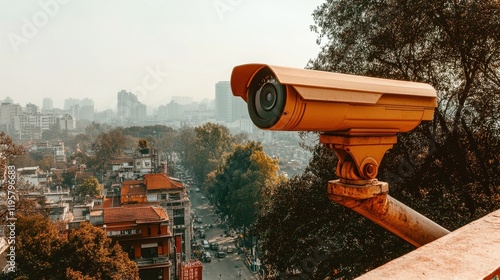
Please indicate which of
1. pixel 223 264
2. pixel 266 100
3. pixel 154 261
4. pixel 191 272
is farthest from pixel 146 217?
pixel 266 100

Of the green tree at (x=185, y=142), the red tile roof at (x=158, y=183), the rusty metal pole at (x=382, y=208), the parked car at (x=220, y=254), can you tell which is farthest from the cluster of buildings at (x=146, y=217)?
the green tree at (x=185, y=142)

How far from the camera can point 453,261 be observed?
1.47 meters

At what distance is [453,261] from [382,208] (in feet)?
2.69

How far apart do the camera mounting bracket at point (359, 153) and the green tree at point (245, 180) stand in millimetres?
21459

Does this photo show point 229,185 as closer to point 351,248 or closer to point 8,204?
point 8,204

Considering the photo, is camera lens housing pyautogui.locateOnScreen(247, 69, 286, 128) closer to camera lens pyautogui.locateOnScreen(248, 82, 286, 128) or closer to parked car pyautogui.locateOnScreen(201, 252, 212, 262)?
camera lens pyautogui.locateOnScreen(248, 82, 286, 128)

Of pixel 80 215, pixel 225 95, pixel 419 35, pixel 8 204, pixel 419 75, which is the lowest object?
pixel 80 215

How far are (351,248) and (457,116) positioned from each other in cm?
237

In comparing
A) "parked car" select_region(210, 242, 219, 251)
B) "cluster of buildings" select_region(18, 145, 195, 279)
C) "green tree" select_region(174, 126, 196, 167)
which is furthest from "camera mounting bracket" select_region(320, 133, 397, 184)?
"green tree" select_region(174, 126, 196, 167)

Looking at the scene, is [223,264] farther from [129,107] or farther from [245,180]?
[129,107]

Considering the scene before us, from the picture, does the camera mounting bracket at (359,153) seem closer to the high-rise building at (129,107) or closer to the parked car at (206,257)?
the parked car at (206,257)

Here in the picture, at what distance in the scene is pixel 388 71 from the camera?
20.1 ft

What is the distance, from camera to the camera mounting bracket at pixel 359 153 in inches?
81.8

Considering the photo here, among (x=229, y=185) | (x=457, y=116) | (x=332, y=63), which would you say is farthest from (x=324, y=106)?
(x=229, y=185)
